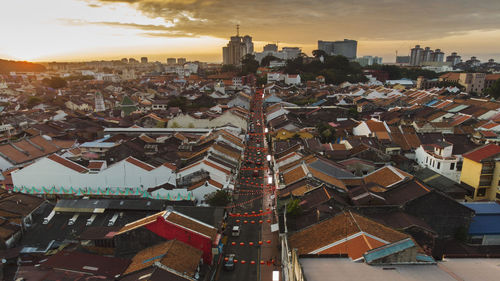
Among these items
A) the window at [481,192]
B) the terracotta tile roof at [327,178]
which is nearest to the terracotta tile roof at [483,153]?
the window at [481,192]

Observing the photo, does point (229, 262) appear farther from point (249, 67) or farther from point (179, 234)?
point (249, 67)

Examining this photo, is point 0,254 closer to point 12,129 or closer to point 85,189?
point 85,189

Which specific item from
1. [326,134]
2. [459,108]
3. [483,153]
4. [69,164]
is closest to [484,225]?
[483,153]

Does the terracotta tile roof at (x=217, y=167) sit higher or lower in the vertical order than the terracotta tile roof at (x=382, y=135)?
lower

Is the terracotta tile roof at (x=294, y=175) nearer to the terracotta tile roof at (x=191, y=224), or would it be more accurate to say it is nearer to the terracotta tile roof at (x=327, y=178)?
the terracotta tile roof at (x=327, y=178)

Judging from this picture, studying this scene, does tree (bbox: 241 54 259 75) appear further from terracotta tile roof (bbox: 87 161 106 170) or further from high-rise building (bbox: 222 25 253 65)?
terracotta tile roof (bbox: 87 161 106 170)

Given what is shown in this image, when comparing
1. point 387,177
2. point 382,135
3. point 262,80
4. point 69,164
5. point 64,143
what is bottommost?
point 64,143
